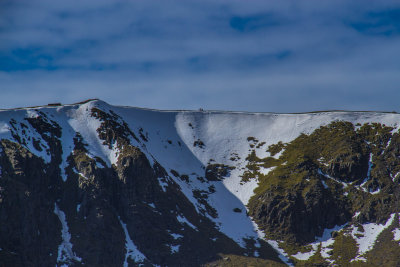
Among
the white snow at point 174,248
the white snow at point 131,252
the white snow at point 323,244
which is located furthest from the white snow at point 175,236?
the white snow at point 323,244

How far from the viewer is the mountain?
140m

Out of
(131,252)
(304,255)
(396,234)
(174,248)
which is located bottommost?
(304,255)

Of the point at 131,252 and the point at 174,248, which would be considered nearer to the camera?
the point at 131,252

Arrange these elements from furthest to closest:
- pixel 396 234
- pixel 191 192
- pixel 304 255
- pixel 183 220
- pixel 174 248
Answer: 1. pixel 191 192
2. pixel 183 220
3. pixel 304 255
4. pixel 396 234
5. pixel 174 248

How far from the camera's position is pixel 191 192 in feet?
554

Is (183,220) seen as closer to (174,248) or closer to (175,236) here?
(175,236)

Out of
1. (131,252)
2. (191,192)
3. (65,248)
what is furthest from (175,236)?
(65,248)

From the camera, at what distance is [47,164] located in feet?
498

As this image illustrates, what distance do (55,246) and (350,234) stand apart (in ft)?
244

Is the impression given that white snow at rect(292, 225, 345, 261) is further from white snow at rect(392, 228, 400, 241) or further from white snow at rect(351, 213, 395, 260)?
white snow at rect(392, 228, 400, 241)

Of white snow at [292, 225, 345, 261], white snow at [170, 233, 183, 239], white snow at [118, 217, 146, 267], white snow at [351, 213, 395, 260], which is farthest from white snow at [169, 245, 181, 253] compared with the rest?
white snow at [351, 213, 395, 260]

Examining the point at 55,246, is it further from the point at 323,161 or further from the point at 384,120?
the point at 384,120

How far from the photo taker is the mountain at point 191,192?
14038cm

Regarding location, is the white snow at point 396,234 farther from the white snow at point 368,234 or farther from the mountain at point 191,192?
the white snow at point 368,234
